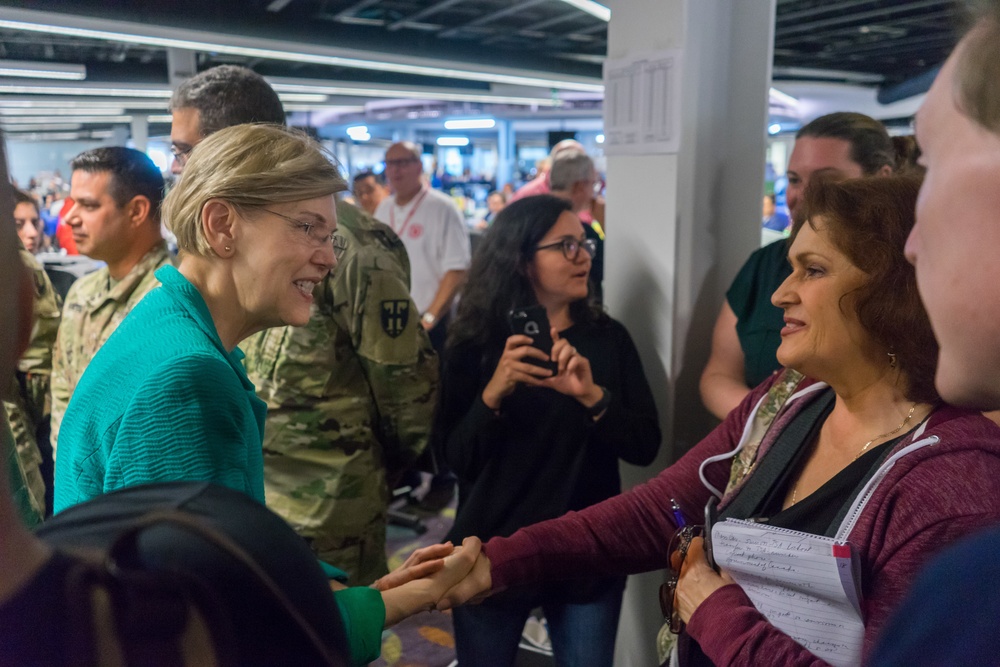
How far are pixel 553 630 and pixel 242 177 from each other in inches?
57.1

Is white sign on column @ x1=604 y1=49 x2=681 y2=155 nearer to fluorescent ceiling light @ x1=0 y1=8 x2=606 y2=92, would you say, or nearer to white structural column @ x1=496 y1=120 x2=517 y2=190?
fluorescent ceiling light @ x1=0 y1=8 x2=606 y2=92

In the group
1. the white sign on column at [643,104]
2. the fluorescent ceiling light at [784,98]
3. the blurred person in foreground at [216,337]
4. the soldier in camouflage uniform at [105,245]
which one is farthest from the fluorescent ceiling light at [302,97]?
the blurred person in foreground at [216,337]

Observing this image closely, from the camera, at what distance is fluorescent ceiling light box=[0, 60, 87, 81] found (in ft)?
25.9

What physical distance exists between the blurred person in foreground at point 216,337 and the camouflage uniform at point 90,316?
1.18 meters

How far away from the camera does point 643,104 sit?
2.43 meters

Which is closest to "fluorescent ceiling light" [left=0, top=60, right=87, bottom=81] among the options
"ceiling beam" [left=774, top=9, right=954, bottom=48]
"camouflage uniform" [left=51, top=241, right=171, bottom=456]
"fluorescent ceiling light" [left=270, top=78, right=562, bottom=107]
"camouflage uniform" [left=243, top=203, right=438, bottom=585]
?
"fluorescent ceiling light" [left=270, top=78, right=562, bottom=107]

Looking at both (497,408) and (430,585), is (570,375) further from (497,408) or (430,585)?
(430,585)

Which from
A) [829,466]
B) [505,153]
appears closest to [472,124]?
[505,153]

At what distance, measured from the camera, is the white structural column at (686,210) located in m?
2.38

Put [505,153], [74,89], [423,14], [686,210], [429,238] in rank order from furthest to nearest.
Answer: [505,153] < [74,89] < [423,14] < [429,238] < [686,210]

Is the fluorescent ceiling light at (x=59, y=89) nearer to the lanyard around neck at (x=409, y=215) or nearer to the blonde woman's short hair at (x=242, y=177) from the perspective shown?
the lanyard around neck at (x=409, y=215)

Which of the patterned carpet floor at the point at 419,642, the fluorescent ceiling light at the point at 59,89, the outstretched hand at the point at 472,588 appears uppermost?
the fluorescent ceiling light at the point at 59,89

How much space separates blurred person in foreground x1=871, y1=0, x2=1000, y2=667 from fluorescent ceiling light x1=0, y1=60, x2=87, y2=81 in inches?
367

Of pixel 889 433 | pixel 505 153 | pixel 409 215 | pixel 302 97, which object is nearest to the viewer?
pixel 889 433
